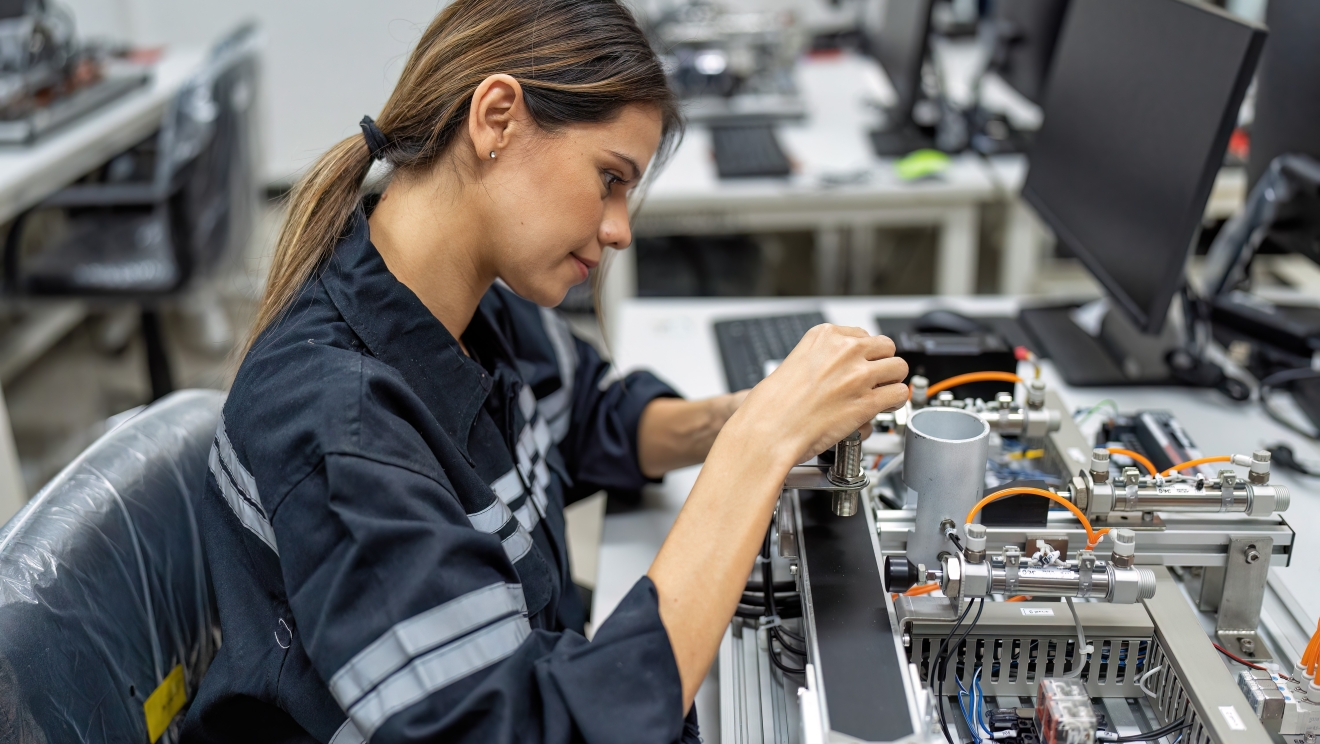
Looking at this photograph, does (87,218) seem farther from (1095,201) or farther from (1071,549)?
(1071,549)

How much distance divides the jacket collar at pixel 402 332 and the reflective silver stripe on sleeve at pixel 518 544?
86mm

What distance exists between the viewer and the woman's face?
3.03 ft

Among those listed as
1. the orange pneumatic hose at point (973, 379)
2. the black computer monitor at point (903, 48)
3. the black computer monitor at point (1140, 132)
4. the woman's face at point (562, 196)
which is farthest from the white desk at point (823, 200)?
the woman's face at point (562, 196)

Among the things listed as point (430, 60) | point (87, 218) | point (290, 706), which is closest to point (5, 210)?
point (87, 218)

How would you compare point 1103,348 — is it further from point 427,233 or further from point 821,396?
point 427,233

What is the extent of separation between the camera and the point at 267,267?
1.04 metres

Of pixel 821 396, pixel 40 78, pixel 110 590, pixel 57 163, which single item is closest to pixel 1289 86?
pixel 821 396

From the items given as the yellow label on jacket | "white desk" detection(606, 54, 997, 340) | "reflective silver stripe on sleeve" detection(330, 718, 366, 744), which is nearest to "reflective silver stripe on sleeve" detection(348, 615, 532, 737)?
"reflective silver stripe on sleeve" detection(330, 718, 366, 744)

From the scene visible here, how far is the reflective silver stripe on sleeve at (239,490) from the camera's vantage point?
0.83 meters

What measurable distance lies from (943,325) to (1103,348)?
27 cm

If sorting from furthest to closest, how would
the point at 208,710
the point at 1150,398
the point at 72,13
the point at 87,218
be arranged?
1. the point at 72,13
2. the point at 87,218
3. the point at 1150,398
4. the point at 208,710

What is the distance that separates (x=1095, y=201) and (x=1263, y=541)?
677mm

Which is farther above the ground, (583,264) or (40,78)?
(583,264)

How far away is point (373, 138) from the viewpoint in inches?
39.2
